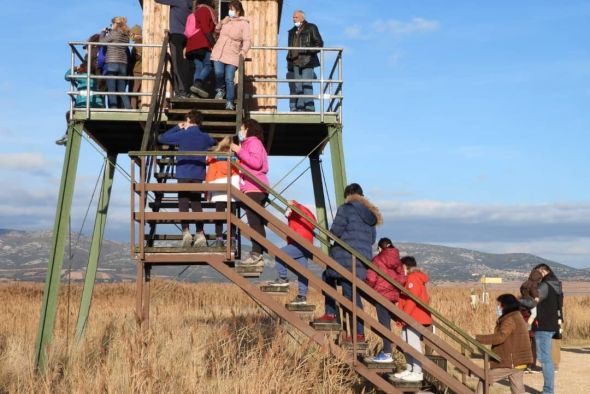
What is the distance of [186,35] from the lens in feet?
47.2

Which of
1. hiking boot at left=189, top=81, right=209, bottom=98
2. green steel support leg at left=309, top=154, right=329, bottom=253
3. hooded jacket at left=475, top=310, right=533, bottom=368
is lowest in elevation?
hooded jacket at left=475, top=310, right=533, bottom=368

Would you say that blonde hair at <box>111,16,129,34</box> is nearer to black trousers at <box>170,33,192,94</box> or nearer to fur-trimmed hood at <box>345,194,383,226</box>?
black trousers at <box>170,33,192,94</box>

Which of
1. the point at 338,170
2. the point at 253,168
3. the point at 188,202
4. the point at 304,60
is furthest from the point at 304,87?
the point at 188,202

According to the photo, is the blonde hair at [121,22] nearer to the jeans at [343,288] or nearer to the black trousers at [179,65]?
the black trousers at [179,65]

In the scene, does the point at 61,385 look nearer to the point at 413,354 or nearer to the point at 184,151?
the point at 184,151

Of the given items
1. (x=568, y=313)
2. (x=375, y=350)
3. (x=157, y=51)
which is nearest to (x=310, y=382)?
(x=375, y=350)

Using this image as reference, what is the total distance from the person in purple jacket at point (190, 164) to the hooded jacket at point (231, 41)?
2.58 metres

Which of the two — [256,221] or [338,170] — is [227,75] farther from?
[256,221]

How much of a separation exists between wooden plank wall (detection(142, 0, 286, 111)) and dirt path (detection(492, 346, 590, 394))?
6995 millimetres

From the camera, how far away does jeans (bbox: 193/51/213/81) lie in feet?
46.4

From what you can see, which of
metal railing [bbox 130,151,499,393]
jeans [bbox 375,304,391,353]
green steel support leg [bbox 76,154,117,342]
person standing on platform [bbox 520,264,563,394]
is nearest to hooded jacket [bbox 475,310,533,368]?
metal railing [bbox 130,151,499,393]

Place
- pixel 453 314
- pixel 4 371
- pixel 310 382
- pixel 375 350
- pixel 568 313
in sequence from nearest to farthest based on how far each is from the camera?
pixel 310 382
pixel 4 371
pixel 375 350
pixel 453 314
pixel 568 313

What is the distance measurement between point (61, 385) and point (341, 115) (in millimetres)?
7161

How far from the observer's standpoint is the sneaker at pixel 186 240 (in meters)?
10.9
